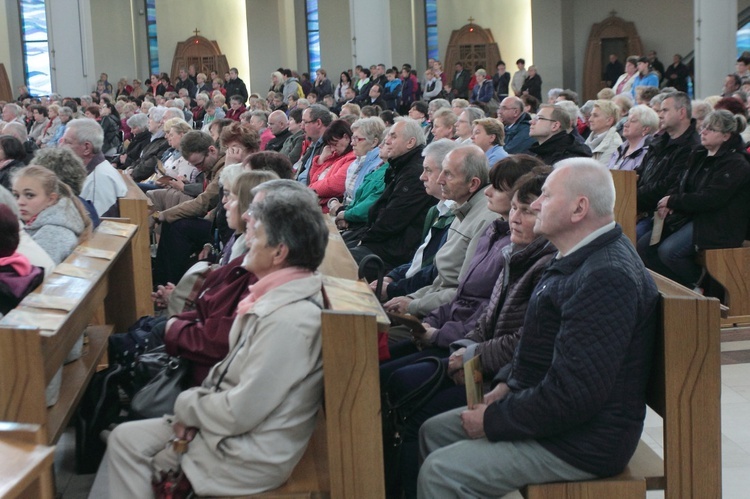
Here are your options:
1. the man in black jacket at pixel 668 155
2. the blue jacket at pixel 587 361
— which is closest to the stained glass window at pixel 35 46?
the man in black jacket at pixel 668 155

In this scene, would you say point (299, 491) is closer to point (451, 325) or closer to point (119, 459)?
point (119, 459)

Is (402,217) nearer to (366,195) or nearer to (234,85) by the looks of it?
(366,195)

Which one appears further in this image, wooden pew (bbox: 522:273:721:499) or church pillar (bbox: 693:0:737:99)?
church pillar (bbox: 693:0:737:99)

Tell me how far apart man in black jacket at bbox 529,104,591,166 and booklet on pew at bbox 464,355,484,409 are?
381cm

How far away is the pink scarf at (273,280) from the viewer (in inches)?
111

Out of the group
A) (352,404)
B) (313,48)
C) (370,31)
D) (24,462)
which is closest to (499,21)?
(313,48)

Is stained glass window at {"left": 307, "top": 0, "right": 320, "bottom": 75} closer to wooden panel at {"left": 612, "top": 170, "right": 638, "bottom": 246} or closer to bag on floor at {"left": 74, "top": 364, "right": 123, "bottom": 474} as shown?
wooden panel at {"left": 612, "top": 170, "right": 638, "bottom": 246}

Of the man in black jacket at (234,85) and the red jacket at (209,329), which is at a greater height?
the man in black jacket at (234,85)

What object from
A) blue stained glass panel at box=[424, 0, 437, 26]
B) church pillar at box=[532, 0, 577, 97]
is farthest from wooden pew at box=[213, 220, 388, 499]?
blue stained glass panel at box=[424, 0, 437, 26]

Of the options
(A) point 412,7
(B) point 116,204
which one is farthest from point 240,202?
(A) point 412,7

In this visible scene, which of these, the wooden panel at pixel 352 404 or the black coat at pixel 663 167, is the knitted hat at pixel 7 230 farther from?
the black coat at pixel 663 167

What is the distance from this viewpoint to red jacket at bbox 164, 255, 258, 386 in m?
3.17

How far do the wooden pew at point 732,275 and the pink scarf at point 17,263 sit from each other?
3807 mm

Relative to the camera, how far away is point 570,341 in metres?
2.55
